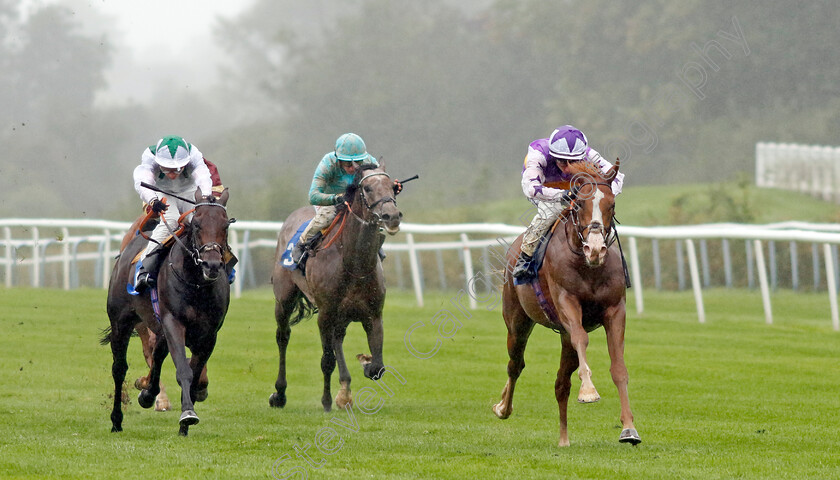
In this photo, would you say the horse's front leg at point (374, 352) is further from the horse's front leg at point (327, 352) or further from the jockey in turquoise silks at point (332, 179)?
the jockey in turquoise silks at point (332, 179)

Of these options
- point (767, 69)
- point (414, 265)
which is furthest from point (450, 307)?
point (767, 69)

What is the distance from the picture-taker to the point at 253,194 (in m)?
27.9

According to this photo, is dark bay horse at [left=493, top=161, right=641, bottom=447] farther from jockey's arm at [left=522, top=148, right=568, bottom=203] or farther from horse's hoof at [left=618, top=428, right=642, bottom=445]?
jockey's arm at [left=522, top=148, right=568, bottom=203]

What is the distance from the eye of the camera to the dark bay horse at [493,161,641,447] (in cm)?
669

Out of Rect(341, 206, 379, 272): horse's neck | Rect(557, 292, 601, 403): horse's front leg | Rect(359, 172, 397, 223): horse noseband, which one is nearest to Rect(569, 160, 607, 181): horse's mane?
Rect(557, 292, 601, 403): horse's front leg

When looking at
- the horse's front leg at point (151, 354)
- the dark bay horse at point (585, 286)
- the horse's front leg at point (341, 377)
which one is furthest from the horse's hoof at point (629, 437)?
the horse's front leg at point (151, 354)

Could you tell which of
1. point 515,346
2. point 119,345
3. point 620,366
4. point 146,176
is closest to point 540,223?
point 515,346

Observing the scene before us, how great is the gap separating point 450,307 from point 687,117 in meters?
17.7

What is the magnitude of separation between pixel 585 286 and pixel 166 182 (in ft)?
10.2

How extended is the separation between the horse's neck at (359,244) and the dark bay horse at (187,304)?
3.38 ft

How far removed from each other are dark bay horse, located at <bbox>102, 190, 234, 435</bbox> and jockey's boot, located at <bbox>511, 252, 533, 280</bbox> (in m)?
1.80

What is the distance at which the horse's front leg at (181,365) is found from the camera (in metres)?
7.25

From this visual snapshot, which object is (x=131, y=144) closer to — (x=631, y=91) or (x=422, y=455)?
(x=631, y=91)

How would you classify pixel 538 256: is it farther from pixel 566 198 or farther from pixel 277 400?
pixel 277 400
